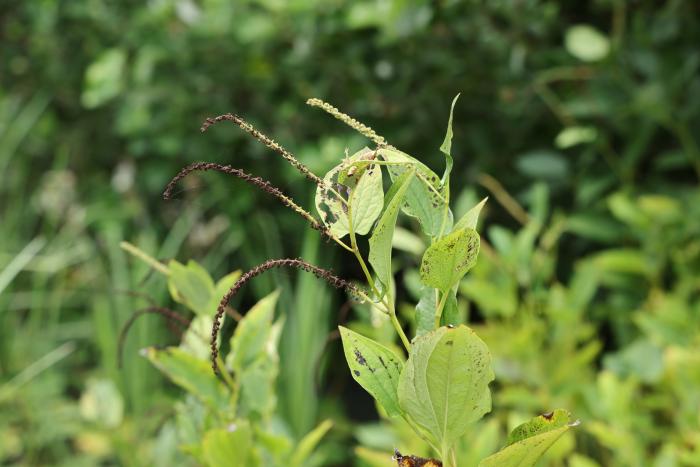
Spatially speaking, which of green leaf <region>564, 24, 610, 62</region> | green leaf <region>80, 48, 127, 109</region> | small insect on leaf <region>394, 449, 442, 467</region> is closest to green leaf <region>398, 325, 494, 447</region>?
small insect on leaf <region>394, 449, 442, 467</region>

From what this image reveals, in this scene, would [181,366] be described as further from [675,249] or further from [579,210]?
[579,210]

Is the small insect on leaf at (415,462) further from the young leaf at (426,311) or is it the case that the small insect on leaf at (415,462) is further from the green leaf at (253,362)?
the green leaf at (253,362)

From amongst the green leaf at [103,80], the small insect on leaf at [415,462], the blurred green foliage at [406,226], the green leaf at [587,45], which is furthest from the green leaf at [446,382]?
the green leaf at [103,80]

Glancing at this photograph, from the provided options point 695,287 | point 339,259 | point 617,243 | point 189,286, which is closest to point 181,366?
point 189,286

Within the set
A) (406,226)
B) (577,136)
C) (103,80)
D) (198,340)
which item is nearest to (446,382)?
(198,340)

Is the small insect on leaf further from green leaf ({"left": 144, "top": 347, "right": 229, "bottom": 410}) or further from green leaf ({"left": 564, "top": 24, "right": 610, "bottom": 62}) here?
green leaf ({"left": 564, "top": 24, "right": 610, "bottom": 62})

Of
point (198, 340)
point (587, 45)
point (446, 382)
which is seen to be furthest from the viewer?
point (587, 45)

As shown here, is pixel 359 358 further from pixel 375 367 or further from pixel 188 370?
pixel 188 370
